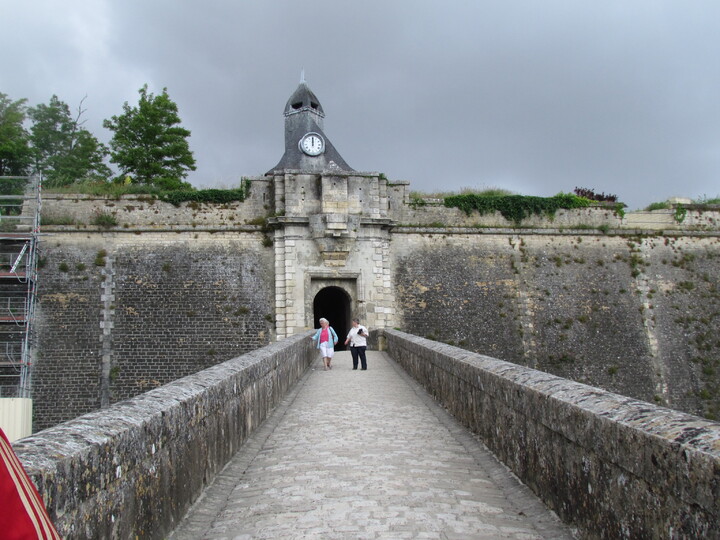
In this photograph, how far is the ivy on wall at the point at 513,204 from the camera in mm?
21719

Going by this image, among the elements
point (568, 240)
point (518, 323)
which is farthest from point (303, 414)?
point (568, 240)

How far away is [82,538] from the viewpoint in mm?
2545

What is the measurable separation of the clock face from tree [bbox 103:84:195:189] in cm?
877

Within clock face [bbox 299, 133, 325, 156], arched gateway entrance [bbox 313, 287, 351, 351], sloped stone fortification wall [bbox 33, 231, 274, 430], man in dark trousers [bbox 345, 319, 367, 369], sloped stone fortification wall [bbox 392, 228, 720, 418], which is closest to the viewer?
man in dark trousers [bbox 345, 319, 367, 369]

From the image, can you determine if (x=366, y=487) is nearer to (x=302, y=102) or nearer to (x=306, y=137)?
(x=306, y=137)

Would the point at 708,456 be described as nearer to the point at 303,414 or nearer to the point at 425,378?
the point at 303,414

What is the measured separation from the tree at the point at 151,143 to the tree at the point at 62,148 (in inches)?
193

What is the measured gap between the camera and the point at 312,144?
138 ft

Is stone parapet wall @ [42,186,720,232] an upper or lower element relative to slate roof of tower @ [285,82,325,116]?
lower

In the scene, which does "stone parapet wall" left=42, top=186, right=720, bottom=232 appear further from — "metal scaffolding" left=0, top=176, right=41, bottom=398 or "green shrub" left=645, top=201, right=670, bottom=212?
"green shrub" left=645, top=201, right=670, bottom=212

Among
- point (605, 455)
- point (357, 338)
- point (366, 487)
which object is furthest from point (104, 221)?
point (605, 455)

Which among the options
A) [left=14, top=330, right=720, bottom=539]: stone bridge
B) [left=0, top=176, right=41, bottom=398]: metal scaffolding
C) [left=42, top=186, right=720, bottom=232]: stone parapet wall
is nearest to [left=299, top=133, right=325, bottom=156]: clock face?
[left=42, top=186, right=720, bottom=232]: stone parapet wall

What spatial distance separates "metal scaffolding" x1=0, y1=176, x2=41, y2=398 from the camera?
57.1 feet

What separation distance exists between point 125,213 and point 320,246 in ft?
20.5
